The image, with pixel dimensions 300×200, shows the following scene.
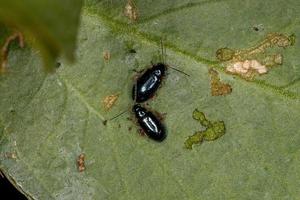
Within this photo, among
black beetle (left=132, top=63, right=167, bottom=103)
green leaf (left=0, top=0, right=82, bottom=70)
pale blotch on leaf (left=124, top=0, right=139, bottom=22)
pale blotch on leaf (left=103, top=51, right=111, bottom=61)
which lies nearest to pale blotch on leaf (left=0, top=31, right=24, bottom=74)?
pale blotch on leaf (left=103, top=51, right=111, bottom=61)

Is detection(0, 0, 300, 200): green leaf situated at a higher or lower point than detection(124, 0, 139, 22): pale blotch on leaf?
lower

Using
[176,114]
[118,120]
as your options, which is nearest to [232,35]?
[176,114]

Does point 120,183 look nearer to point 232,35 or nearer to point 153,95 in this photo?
point 153,95

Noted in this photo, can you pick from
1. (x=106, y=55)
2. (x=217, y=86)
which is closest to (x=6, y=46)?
(x=106, y=55)

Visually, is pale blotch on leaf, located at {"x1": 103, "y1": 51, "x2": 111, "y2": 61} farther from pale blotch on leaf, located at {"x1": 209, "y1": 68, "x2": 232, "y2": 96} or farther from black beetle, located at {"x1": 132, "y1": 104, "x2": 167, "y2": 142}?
pale blotch on leaf, located at {"x1": 209, "y1": 68, "x2": 232, "y2": 96}

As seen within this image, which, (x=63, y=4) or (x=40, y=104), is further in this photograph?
(x=40, y=104)

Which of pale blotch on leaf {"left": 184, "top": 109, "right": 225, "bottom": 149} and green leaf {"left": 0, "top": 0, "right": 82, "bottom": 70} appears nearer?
green leaf {"left": 0, "top": 0, "right": 82, "bottom": 70}

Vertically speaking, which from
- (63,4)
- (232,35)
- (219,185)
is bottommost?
(219,185)
